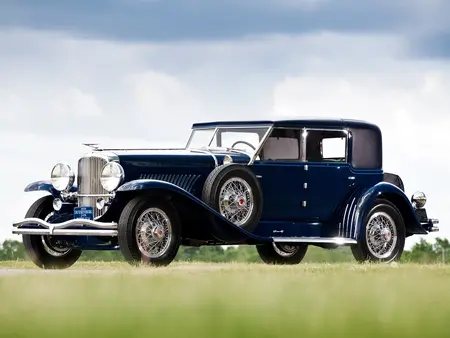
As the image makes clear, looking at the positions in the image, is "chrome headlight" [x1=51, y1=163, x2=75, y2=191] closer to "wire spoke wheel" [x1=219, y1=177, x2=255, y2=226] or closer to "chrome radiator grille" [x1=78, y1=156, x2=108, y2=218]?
"chrome radiator grille" [x1=78, y1=156, x2=108, y2=218]

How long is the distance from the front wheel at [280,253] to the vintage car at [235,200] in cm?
2

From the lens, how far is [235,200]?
14203 mm

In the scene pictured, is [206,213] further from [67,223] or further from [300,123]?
[300,123]

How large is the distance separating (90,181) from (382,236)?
4.76 metres

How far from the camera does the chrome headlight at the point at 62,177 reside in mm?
14875

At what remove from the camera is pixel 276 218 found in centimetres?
1504

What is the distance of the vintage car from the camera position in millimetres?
13273

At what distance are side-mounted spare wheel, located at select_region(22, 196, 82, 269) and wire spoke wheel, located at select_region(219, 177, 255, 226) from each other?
2518 mm

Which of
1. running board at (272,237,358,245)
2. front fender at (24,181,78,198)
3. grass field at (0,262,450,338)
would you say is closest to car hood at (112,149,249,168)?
running board at (272,237,358,245)

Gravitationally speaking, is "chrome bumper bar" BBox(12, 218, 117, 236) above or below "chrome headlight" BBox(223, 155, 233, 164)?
below

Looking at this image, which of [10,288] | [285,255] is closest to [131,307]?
[10,288]

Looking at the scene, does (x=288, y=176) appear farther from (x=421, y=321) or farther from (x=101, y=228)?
(x=421, y=321)

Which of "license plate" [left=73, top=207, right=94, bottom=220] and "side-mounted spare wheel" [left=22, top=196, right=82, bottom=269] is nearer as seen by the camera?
"license plate" [left=73, top=207, right=94, bottom=220]

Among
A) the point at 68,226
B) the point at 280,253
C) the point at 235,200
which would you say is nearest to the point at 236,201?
the point at 235,200
